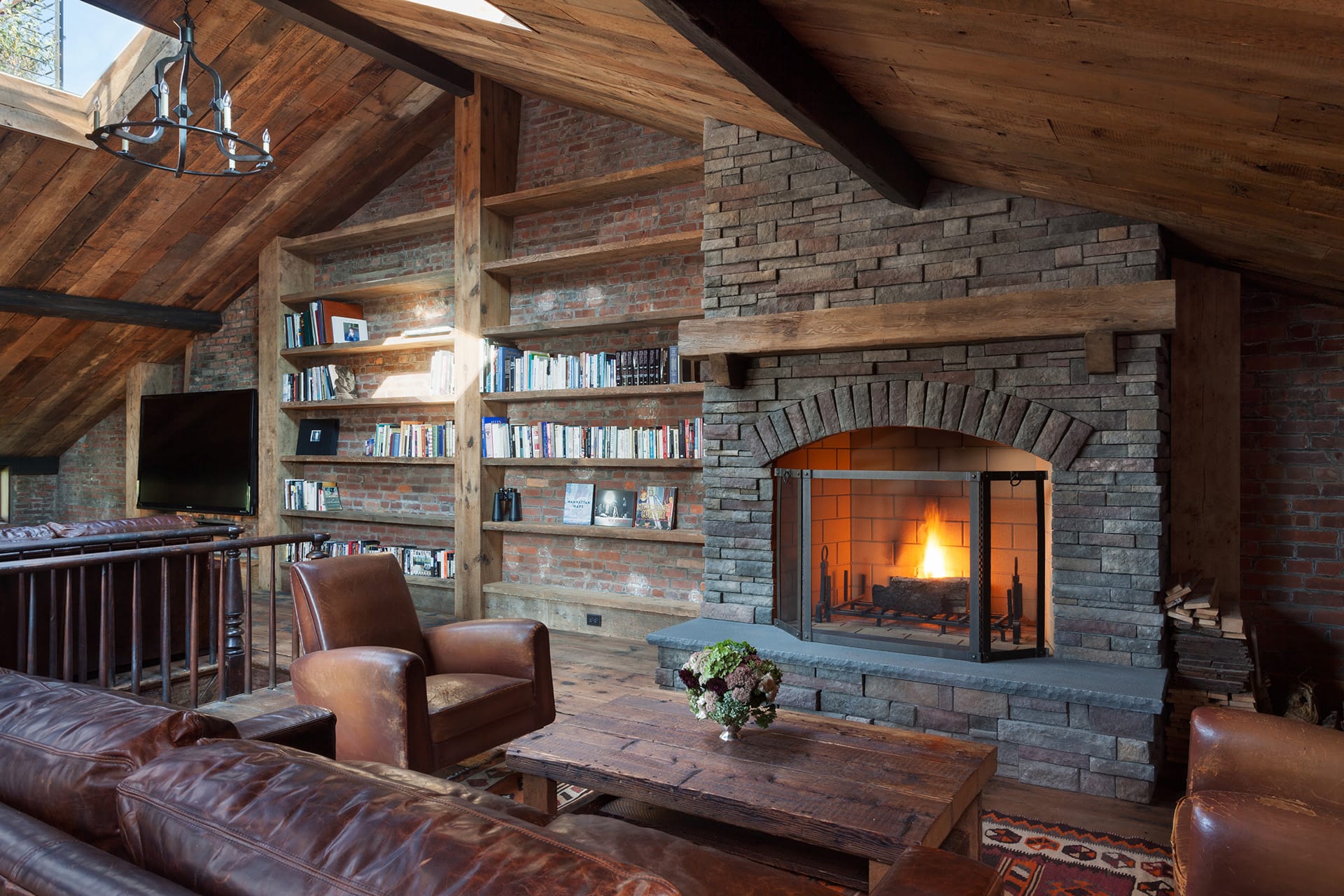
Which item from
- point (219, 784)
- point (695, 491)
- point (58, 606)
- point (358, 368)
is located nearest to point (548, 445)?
point (695, 491)

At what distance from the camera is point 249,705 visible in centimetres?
351

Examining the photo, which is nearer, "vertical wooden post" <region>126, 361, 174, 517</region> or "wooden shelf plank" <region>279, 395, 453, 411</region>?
"wooden shelf plank" <region>279, 395, 453, 411</region>

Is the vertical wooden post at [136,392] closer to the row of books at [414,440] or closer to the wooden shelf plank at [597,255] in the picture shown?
the row of books at [414,440]

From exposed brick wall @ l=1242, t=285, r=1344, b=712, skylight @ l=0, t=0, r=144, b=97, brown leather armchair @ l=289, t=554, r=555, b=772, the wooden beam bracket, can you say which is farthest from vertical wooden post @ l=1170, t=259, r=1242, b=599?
skylight @ l=0, t=0, r=144, b=97

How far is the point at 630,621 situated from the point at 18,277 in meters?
4.93

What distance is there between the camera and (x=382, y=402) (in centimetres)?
599

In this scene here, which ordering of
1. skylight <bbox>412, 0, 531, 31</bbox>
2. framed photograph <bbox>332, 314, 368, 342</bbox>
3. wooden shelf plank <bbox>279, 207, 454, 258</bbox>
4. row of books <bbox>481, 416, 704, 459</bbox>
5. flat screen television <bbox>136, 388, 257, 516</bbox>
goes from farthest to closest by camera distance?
1. flat screen television <bbox>136, 388, 257, 516</bbox>
2. framed photograph <bbox>332, 314, 368, 342</bbox>
3. wooden shelf plank <bbox>279, 207, 454, 258</bbox>
4. row of books <bbox>481, 416, 704, 459</bbox>
5. skylight <bbox>412, 0, 531, 31</bbox>

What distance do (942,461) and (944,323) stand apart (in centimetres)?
85

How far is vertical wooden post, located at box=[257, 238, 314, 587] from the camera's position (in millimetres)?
6629

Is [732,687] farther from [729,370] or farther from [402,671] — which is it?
[729,370]

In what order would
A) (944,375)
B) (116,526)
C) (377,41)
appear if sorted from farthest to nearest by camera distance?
(377,41) → (116,526) → (944,375)

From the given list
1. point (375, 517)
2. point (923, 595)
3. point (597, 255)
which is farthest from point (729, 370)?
point (375, 517)

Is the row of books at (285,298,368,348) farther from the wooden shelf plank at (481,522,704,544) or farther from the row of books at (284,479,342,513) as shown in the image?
the wooden shelf plank at (481,522,704,544)

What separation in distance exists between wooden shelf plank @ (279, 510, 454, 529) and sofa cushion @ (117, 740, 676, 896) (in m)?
4.75
